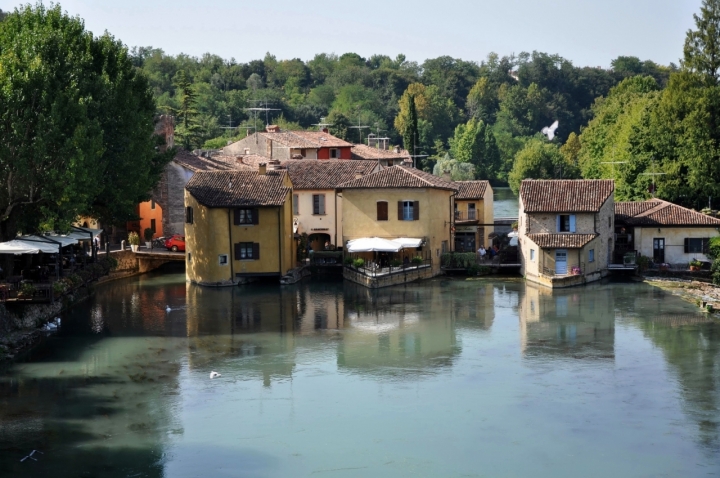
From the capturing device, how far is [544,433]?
2762cm

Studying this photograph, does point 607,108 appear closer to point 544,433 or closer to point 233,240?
point 233,240

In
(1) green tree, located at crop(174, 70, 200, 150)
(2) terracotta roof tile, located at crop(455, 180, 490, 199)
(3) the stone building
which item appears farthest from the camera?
(1) green tree, located at crop(174, 70, 200, 150)

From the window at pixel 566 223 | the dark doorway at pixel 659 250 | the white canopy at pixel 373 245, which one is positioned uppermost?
the window at pixel 566 223

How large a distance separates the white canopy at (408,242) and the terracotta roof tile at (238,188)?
5.98 metres

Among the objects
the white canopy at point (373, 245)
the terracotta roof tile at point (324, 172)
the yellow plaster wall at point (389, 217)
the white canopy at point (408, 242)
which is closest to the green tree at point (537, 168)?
the terracotta roof tile at point (324, 172)

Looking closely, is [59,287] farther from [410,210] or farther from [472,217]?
[472,217]

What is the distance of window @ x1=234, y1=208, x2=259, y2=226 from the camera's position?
51.8 metres

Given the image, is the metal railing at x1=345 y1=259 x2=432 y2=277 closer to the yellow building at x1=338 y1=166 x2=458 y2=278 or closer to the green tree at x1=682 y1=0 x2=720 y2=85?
the yellow building at x1=338 y1=166 x2=458 y2=278

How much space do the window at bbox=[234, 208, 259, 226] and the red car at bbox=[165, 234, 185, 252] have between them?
24.4ft

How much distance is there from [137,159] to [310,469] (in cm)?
2693

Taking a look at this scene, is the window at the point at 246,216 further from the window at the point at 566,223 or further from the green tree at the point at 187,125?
the green tree at the point at 187,125

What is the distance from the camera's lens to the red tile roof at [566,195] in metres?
51.8

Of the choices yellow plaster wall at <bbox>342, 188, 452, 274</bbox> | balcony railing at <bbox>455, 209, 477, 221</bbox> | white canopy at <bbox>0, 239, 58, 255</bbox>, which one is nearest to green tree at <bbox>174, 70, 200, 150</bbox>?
balcony railing at <bbox>455, 209, 477, 221</bbox>

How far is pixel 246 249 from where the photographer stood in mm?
52219
